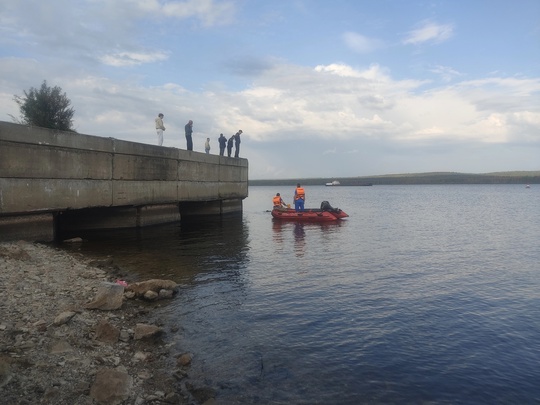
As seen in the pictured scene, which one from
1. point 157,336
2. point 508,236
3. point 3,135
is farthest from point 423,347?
point 508,236

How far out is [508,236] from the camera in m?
20.9

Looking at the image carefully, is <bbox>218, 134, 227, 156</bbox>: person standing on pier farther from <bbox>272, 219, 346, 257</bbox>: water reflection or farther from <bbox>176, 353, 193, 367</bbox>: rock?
<bbox>176, 353, 193, 367</bbox>: rock

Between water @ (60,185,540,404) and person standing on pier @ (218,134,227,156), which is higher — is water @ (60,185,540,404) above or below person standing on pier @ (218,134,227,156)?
below

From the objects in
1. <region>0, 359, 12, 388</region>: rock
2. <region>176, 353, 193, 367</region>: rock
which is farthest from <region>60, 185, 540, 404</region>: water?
<region>0, 359, 12, 388</region>: rock

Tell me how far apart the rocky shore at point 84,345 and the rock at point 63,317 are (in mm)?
14

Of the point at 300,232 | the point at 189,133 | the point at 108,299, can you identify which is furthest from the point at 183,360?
the point at 189,133

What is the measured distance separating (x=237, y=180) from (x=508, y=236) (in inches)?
646

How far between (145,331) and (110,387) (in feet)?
6.45

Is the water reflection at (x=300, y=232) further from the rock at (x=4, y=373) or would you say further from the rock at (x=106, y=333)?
the rock at (x=4, y=373)

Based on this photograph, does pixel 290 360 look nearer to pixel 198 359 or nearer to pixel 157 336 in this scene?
pixel 198 359

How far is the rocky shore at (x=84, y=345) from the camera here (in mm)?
4613

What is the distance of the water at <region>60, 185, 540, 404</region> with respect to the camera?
5531 millimetres

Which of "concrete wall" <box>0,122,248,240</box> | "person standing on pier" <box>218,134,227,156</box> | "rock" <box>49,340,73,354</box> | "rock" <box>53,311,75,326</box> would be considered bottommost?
"rock" <box>49,340,73,354</box>

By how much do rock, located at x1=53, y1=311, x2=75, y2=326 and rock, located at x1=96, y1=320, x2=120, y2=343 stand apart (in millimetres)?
487
